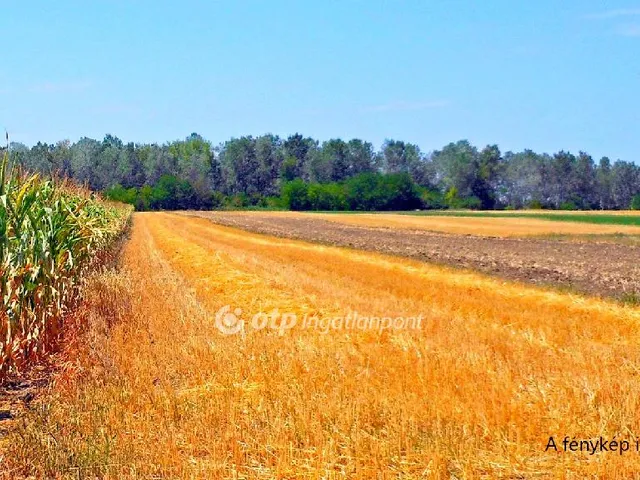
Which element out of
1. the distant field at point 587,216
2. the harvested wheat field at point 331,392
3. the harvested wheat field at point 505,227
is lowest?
the harvested wheat field at point 331,392

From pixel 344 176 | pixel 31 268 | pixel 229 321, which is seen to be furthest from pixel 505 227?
pixel 344 176

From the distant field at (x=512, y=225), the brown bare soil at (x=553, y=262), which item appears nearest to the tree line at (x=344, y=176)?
the distant field at (x=512, y=225)

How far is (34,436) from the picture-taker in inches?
222

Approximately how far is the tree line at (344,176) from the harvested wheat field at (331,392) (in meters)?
113

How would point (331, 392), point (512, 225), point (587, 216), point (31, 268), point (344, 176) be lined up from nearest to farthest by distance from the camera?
point (331, 392)
point (31, 268)
point (512, 225)
point (587, 216)
point (344, 176)

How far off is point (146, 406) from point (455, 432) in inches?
117

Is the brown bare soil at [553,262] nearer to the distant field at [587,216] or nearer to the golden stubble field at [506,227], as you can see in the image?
the golden stubble field at [506,227]

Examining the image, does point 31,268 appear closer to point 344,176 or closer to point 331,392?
point 331,392

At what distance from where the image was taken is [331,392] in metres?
6.84

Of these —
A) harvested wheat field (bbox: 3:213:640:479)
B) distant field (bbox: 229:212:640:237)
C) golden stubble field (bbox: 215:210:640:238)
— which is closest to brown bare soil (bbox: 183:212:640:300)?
harvested wheat field (bbox: 3:213:640:479)

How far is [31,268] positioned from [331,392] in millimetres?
4042

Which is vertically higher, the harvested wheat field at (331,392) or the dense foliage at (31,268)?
the dense foliage at (31,268)

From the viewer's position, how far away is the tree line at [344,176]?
13062 cm

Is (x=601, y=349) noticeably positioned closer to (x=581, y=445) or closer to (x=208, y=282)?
(x=581, y=445)
